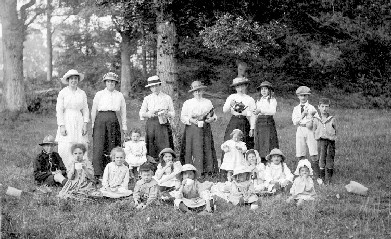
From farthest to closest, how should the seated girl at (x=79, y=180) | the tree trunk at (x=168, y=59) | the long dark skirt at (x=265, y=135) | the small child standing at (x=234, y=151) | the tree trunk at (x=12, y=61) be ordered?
the tree trunk at (x=12, y=61)
the tree trunk at (x=168, y=59)
the long dark skirt at (x=265, y=135)
the small child standing at (x=234, y=151)
the seated girl at (x=79, y=180)

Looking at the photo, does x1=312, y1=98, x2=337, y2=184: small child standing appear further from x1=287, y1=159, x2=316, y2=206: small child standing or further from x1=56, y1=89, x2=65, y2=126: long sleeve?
x1=56, y1=89, x2=65, y2=126: long sleeve

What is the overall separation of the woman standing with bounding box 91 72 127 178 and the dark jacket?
2.83ft

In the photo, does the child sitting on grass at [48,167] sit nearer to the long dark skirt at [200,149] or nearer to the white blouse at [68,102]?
the white blouse at [68,102]

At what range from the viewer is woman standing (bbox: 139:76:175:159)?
1044cm

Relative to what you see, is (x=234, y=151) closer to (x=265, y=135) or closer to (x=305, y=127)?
(x=265, y=135)

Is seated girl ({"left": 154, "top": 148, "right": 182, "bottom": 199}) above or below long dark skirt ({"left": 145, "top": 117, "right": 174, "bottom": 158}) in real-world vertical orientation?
below

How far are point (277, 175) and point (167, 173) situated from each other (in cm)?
199

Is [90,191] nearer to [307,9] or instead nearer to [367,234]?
[367,234]

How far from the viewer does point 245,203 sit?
8.17m

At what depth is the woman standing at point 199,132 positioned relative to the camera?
1040 cm

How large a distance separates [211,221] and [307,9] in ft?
45.2

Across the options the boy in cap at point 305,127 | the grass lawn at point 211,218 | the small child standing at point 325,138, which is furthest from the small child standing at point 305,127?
the grass lawn at point 211,218

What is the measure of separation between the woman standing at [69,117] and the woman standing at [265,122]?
11.5 ft

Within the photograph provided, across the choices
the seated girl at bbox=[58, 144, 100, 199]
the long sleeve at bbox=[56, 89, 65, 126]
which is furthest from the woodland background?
the seated girl at bbox=[58, 144, 100, 199]
